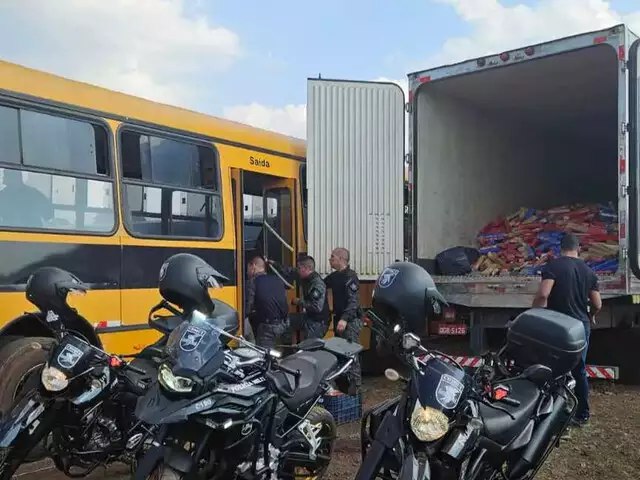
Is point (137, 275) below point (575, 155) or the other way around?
below

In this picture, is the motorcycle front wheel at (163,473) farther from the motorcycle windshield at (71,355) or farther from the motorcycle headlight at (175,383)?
the motorcycle windshield at (71,355)

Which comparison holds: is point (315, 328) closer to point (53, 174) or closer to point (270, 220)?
point (270, 220)

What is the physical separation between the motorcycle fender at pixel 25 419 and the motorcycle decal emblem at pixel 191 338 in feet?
3.77

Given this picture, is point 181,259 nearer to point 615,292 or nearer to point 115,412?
point 115,412

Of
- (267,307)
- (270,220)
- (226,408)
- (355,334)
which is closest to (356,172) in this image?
(270,220)

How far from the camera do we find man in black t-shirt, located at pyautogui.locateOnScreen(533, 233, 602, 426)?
20.7 ft

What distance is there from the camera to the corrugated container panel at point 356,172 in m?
8.09

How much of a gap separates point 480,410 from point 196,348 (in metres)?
1.41

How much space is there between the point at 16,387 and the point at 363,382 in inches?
170

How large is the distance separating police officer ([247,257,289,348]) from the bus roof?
156 centimetres

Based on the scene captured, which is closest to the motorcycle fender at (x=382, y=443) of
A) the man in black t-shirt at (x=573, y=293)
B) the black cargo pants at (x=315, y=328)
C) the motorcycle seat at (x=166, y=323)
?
the motorcycle seat at (x=166, y=323)

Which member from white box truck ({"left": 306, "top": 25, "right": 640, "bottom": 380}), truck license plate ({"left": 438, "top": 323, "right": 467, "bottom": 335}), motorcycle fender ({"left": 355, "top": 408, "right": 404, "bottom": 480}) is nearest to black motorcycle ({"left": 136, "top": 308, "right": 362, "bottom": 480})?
motorcycle fender ({"left": 355, "top": 408, "right": 404, "bottom": 480})

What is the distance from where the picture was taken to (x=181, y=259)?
449 centimetres

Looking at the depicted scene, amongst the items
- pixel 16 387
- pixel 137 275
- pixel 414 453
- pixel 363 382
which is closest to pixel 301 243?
pixel 363 382
